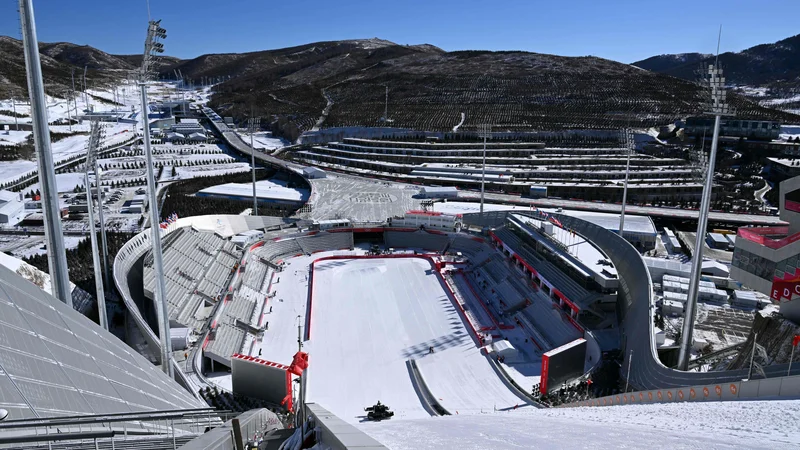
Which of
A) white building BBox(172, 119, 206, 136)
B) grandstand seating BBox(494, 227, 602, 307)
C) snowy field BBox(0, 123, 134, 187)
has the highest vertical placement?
white building BBox(172, 119, 206, 136)

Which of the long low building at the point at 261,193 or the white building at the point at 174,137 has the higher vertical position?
the white building at the point at 174,137

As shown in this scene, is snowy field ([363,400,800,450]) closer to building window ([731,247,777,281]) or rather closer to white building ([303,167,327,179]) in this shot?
building window ([731,247,777,281])

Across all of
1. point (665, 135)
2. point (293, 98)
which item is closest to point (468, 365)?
point (665, 135)

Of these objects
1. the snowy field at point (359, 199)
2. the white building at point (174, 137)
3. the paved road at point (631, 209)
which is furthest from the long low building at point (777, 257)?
the white building at point (174, 137)

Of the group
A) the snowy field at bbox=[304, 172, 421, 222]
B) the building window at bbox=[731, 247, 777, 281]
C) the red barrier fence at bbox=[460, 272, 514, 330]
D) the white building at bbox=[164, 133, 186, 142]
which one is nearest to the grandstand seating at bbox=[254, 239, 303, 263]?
the snowy field at bbox=[304, 172, 421, 222]

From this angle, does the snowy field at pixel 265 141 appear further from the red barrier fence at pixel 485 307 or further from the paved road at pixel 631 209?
the red barrier fence at pixel 485 307

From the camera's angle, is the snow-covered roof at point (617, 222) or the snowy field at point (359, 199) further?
the snowy field at point (359, 199)

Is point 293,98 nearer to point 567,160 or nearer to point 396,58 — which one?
point 396,58

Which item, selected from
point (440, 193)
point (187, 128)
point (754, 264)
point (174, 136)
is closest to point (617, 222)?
point (440, 193)
